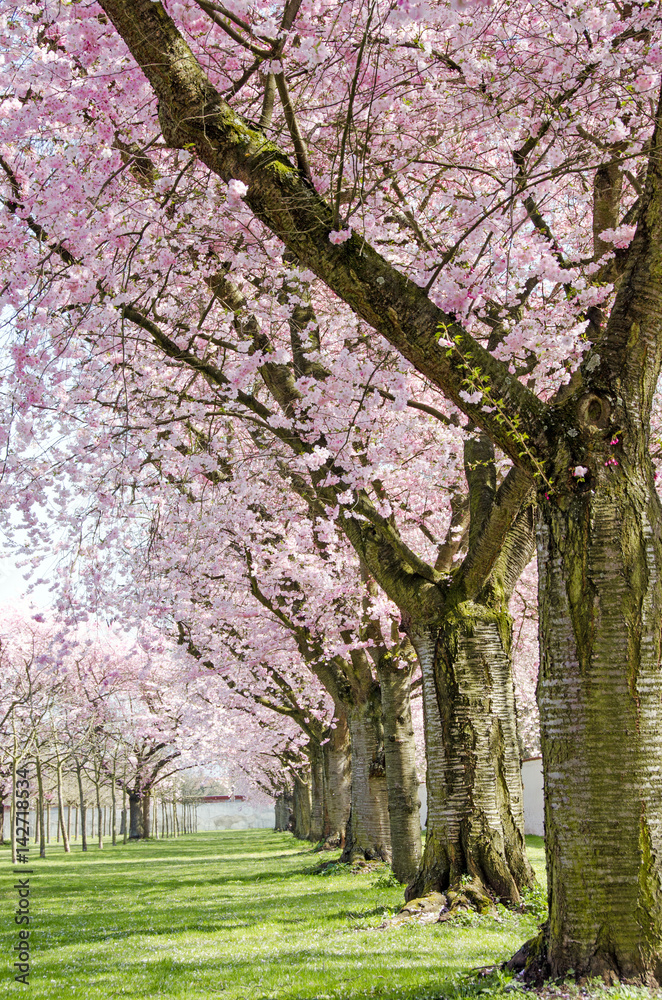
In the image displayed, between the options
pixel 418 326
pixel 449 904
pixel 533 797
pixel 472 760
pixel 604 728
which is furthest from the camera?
pixel 533 797

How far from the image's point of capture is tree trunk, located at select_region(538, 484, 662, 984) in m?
4.79

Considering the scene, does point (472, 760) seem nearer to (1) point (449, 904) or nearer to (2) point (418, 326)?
(1) point (449, 904)

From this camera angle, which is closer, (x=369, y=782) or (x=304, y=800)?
(x=369, y=782)

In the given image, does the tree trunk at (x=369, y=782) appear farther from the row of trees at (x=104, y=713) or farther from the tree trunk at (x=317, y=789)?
the row of trees at (x=104, y=713)

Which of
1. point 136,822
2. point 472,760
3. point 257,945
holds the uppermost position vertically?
point 472,760

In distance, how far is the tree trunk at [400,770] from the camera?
12539 mm

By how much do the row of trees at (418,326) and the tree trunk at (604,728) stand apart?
0.02m

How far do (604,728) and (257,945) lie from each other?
5890 millimetres

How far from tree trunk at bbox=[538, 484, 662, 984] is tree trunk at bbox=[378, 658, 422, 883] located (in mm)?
7695

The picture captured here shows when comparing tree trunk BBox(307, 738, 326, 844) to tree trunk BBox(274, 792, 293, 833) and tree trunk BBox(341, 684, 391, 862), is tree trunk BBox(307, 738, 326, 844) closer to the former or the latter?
tree trunk BBox(341, 684, 391, 862)

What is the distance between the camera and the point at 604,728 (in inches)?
197

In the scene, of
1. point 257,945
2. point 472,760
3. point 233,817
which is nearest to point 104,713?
point 257,945

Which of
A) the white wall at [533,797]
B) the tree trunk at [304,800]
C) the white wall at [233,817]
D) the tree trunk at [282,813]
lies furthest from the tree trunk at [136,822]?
the white wall at [233,817]

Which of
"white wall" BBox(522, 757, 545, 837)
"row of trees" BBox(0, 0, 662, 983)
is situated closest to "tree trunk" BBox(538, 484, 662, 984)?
"row of trees" BBox(0, 0, 662, 983)
